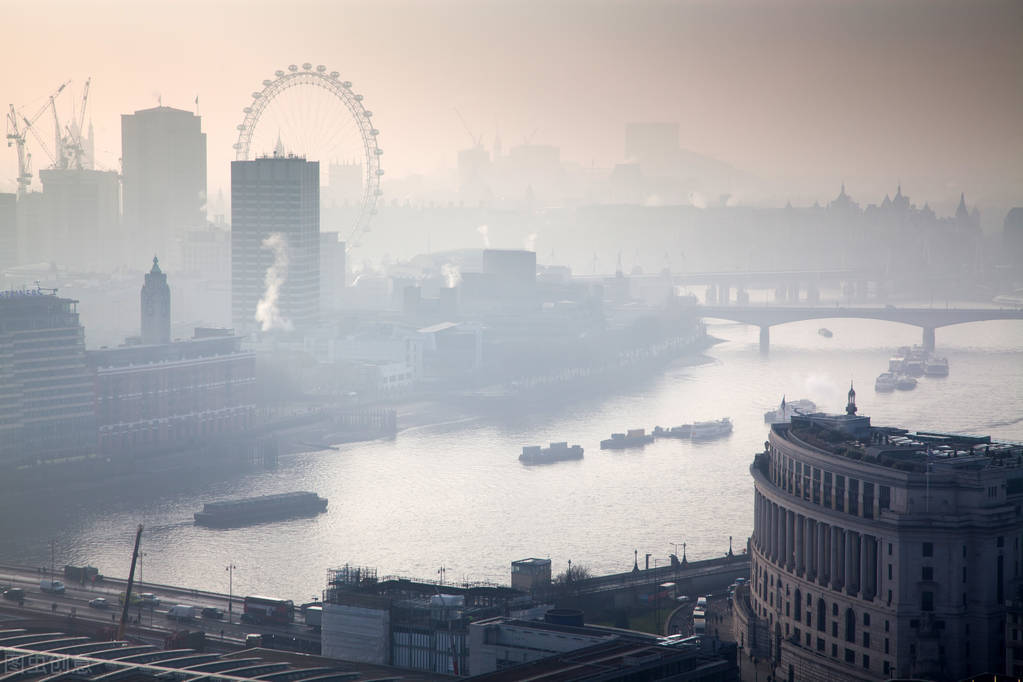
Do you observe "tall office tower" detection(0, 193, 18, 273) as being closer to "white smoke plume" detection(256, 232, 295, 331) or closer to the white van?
"white smoke plume" detection(256, 232, 295, 331)

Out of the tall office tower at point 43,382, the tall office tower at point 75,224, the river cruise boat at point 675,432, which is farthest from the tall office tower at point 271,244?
the tall office tower at point 75,224

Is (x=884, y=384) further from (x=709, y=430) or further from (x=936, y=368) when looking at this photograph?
(x=709, y=430)

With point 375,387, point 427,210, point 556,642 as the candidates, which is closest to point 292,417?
point 375,387

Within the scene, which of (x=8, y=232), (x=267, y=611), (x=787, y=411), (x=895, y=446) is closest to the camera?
(x=895, y=446)

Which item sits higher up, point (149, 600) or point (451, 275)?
point (451, 275)

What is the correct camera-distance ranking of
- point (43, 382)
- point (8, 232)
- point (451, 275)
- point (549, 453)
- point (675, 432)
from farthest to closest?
point (8, 232) < point (451, 275) < point (675, 432) < point (43, 382) < point (549, 453)

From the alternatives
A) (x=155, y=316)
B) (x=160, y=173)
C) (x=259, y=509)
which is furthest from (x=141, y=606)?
(x=160, y=173)

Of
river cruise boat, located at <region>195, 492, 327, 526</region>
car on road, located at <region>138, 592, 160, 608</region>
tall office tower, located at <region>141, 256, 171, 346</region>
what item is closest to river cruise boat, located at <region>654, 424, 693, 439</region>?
river cruise boat, located at <region>195, 492, 327, 526</region>
